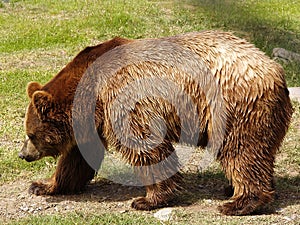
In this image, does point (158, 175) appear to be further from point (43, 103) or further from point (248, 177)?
point (43, 103)

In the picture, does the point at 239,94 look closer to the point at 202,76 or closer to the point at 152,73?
the point at 202,76

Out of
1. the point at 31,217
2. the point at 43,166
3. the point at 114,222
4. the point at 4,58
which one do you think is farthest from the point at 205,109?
the point at 4,58

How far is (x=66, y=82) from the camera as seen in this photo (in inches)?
259

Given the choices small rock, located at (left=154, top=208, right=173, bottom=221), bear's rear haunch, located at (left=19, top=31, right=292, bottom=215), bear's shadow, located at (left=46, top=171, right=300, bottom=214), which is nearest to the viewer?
bear's rear haunch, located at (left=19, top=31, right=292, bottom=215)

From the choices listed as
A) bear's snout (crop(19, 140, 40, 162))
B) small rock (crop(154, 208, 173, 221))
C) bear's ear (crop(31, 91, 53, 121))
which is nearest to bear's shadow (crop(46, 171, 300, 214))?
small rock (crop(154, 208, 173, 221))

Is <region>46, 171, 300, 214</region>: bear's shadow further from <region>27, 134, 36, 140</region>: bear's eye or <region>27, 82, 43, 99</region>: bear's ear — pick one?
<region>27, 82, 43, 99</region>: bear's ear

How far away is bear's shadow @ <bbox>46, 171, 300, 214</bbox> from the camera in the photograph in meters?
6.77

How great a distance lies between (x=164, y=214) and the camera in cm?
638

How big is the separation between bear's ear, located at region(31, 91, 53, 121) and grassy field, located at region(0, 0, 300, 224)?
3.16ft

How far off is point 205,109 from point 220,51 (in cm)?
57

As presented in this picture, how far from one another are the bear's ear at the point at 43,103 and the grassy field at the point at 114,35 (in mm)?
962

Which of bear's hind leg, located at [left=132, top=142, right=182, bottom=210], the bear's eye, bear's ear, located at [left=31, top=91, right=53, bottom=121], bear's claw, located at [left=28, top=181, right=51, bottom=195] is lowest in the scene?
bear's claw, located at [left=28, top=181, right=51, bottom=195]

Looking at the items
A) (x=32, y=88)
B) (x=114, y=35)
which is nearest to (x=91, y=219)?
(x=32, y=88)

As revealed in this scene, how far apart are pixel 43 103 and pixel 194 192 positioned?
1842 mm
